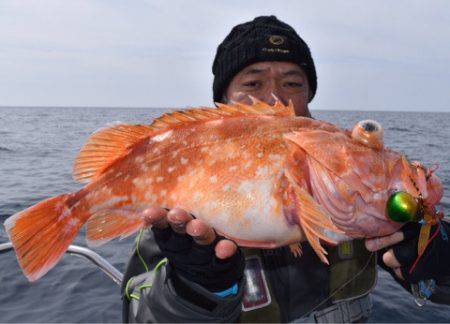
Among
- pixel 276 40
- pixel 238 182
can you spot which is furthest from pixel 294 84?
pixel 238 182

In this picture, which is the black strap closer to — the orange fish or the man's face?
the orange fish

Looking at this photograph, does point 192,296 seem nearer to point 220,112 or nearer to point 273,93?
point 220,112

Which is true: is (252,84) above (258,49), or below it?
below

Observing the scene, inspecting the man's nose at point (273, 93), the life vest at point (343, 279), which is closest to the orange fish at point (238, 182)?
the life vest at point (343, 279)

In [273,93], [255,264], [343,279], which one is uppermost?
[273,93]

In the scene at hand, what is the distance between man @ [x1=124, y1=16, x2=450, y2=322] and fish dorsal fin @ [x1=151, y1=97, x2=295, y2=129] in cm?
66

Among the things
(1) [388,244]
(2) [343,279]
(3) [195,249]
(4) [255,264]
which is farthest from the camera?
(2) [343,279]

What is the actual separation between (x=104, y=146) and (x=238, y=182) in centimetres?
105

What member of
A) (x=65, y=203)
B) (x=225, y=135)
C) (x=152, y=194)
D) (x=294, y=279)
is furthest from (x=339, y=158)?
(x=65, y=203)

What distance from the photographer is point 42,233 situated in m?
2.70

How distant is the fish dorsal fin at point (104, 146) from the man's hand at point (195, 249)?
58 cm

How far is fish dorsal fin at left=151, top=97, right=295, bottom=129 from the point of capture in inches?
111

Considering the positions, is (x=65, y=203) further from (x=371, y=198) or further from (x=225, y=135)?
(x=371, y=198)

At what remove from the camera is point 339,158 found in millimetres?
2557
